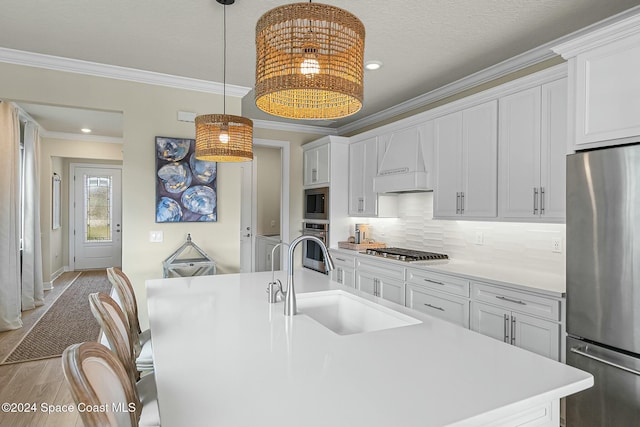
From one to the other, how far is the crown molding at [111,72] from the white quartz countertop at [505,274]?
2.45 m

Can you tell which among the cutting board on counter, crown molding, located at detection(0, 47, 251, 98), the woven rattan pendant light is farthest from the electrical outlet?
crown molding, located at detection(0, 47, 251, 98)

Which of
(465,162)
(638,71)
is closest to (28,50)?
(465,162)

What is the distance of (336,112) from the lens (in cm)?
164

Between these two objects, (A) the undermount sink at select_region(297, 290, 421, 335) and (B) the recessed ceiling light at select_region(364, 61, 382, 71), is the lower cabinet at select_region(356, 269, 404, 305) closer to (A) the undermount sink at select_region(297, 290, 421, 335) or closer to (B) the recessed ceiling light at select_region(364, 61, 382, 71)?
(A) the undermount sink at select_region(297, 290, 421, 335)

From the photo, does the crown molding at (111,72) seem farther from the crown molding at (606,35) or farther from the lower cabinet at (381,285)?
the crown molding at (606,35)

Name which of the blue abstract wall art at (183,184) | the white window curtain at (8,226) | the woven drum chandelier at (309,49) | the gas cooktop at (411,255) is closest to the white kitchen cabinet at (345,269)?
the gas cooktop at (411,255)

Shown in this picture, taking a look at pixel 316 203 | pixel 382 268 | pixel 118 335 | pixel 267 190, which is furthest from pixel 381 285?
pixel 267 190

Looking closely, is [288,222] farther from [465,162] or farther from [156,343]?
[156,343]

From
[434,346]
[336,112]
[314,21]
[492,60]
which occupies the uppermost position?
[492,60]

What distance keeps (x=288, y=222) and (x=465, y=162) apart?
9.08ft

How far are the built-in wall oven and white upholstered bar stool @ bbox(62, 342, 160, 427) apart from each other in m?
3.71

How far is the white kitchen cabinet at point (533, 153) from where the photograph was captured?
261 centimetres

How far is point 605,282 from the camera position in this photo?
1.93 meters

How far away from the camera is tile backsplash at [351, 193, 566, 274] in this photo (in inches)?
116
